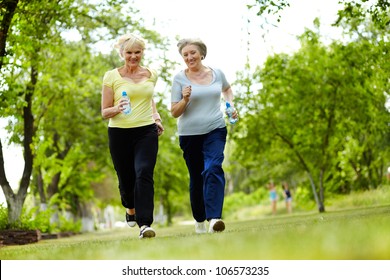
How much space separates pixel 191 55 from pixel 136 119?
32.5 inches

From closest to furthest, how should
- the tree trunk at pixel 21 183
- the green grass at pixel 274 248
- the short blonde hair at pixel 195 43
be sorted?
the green grass at pixel 274 248
the short blonde hair at pixel 195 43
the tree trunk at pixel 21 183

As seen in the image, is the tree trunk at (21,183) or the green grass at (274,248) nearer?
the green grass at (274,248)

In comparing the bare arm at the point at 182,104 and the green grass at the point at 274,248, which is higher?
the bare arm at the point at 182,104

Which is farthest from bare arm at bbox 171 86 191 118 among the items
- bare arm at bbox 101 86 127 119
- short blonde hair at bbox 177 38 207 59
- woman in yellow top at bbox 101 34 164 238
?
bare arm at bbox 101 86 127 119

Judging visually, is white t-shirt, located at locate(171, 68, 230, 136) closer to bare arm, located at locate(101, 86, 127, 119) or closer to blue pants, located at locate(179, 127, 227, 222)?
blue pants, located at locate(179, 127, 227, 222)

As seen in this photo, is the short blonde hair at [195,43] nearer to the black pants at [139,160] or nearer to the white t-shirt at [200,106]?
the white t-shirt at [200,106]

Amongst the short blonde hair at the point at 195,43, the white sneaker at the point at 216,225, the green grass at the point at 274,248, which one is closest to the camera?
the green grass at the point at 274,248

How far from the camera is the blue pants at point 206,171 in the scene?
6.68m

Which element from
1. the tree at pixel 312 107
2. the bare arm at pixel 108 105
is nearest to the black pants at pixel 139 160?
the bare arm at pixel 108 105

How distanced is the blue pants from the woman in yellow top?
415 millimetres

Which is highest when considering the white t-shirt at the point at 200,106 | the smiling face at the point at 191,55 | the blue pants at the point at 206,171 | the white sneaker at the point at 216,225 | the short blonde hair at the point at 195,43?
the short blonde hair at the point at 195,43

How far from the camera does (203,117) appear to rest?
6.88 metres

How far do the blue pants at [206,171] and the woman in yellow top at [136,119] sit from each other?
0.42 metres

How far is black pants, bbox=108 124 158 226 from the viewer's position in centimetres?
661
